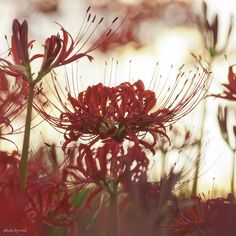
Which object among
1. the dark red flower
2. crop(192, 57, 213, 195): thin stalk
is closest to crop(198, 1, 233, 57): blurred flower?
crop(192, 57, 213, 195): thin stalk

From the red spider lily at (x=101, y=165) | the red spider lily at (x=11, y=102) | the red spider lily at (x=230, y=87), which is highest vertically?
the red spider lily at (x=230, y=87)

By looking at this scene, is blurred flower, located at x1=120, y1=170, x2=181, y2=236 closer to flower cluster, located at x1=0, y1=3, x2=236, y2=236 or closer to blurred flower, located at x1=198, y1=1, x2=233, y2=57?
flower cluster, located at x1=0, y1=3, x2=236, y2=236

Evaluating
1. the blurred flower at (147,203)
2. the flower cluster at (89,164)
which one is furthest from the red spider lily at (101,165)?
the blurred flower at (147,203)

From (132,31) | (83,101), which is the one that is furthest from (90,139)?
(132,31)

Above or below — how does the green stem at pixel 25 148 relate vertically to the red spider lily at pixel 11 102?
below

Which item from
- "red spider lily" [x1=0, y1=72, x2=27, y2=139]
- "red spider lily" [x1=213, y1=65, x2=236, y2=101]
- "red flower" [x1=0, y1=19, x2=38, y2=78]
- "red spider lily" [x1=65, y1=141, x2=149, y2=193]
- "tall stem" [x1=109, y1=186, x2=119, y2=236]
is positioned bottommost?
"tall stem" [x1=109, y1=186, x2=119, y2=236]

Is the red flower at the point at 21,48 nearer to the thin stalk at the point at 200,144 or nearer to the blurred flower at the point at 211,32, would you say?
the thin stalk at the point at 200,144

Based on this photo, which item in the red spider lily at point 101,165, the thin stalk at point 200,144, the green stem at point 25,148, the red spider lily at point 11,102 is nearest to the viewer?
the green stem at point 25,148

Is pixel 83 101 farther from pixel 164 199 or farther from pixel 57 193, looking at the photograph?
pixel 164 199

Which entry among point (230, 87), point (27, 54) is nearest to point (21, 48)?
point (27, 54)
